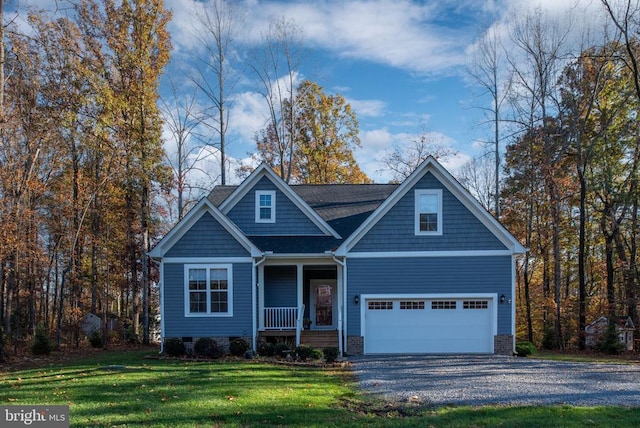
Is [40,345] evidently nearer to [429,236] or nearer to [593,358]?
[429,236]

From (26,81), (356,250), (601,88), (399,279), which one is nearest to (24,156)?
(26,81)

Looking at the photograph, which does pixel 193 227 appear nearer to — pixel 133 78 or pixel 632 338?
pixel 133 78

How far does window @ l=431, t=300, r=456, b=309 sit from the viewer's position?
15.4m

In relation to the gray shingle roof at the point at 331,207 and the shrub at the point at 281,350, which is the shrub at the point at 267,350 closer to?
the shrub at the point at 281,350

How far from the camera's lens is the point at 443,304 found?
15398mm

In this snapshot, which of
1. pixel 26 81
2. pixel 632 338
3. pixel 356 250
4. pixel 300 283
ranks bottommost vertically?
pixel 632 338

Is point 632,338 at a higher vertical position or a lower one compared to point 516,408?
lower

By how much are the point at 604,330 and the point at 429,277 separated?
9768 millimetres

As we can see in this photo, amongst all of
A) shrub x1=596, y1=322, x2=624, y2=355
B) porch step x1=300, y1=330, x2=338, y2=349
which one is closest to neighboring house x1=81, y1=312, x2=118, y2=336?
porch step x1=300, y1=330, x2=338, y2=349

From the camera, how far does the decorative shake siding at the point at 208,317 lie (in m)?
15.3

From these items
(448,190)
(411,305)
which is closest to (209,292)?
(411,305)

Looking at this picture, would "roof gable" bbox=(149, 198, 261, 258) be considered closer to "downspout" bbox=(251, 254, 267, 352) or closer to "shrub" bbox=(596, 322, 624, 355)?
"downspout" bbox=(251, 254, 267, 352)

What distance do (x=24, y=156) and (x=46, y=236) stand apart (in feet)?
29.6

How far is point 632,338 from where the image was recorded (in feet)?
66.7
